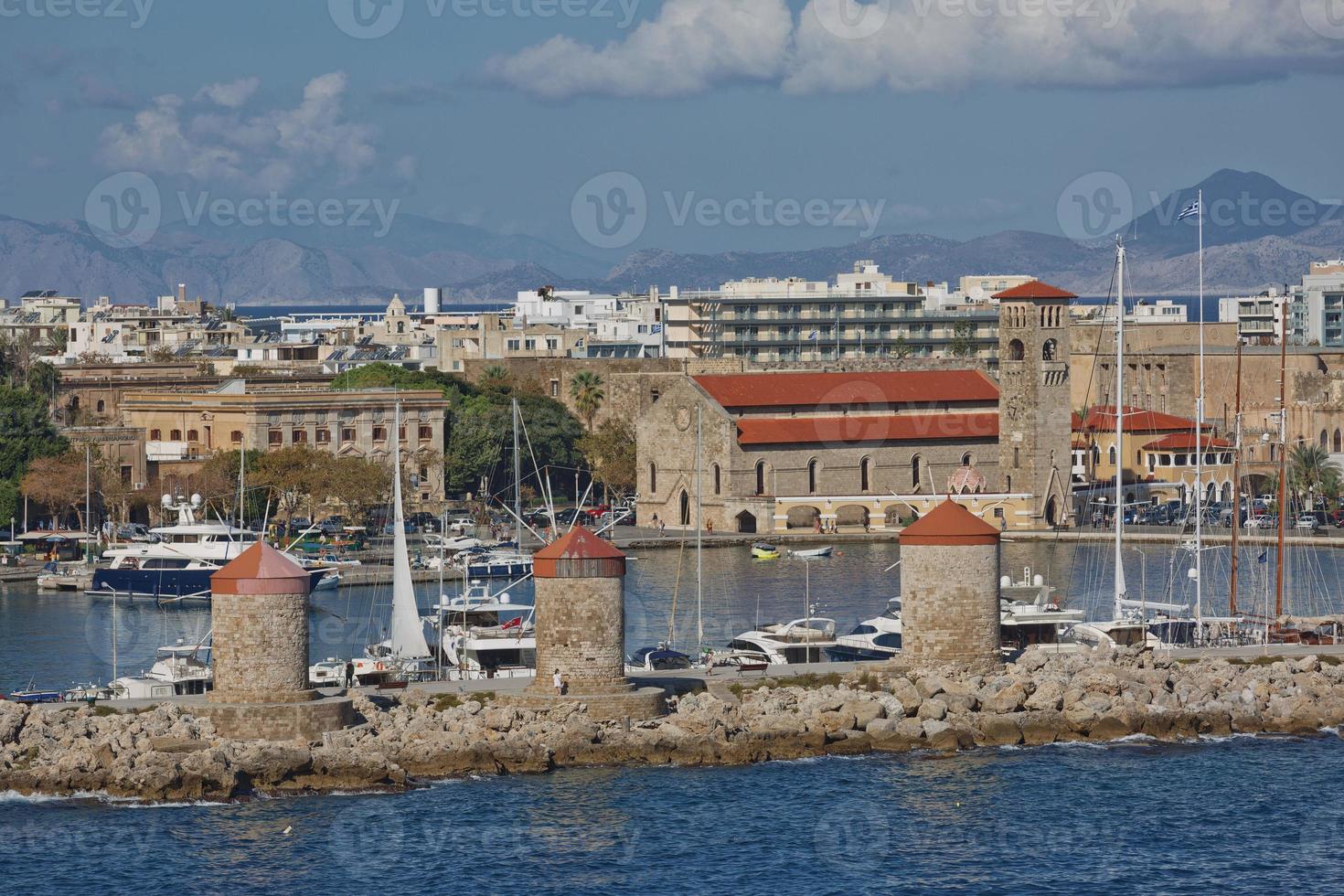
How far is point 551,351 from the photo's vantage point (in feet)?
380

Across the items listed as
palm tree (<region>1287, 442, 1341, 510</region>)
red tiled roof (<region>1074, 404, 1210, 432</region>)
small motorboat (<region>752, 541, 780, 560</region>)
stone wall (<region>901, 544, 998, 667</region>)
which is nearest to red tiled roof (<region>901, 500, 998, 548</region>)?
stone wall (<region>901, 544, 998, 667</region>)

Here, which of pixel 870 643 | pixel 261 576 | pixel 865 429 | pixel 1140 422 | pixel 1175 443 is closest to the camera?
pixel 261 576

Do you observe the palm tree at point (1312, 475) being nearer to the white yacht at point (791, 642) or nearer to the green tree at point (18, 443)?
the white yacht at point (791, 642)

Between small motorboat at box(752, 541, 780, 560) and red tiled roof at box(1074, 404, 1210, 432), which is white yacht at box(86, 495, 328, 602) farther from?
red tiled roof at box(1074, 404, 1210, 432)

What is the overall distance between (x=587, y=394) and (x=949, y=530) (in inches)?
2305

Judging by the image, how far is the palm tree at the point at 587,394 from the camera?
330 ft

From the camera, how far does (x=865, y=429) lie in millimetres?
85750

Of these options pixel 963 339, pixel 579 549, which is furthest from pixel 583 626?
pixel 963 339

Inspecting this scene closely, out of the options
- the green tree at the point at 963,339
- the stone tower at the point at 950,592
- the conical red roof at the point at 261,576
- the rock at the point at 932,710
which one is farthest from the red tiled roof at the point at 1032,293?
the conical red roof at the point at 261,576

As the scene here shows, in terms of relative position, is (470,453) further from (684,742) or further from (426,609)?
(684,742)

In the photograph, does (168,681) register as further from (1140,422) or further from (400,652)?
(1140,422)

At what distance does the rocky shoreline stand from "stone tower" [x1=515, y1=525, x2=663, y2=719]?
37 centimetres

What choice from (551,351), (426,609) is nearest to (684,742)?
(426,609)

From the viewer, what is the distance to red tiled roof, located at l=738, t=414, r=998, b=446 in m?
83.9
